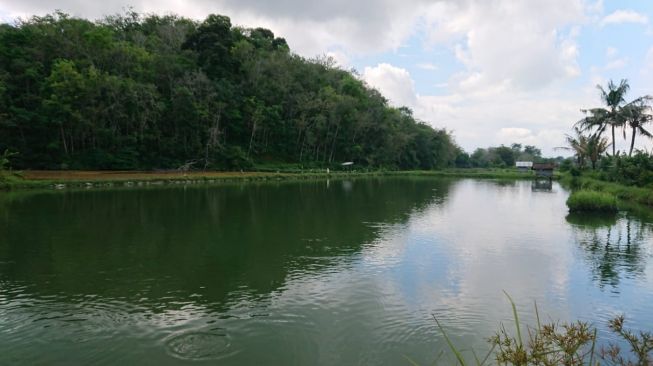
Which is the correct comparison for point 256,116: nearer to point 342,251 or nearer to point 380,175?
point 380,175

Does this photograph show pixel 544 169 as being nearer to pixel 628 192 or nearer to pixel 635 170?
pixel 635 170

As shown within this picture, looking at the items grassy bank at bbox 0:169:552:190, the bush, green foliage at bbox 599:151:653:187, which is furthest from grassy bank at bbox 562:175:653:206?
grassy bank at bbox 0:169:552:190

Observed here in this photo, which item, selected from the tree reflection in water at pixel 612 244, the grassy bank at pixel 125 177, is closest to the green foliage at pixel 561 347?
the tree reflection in water at pixel 612 244

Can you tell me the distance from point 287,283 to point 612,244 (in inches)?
473

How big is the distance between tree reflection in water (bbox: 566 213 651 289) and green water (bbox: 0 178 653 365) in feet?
0.26

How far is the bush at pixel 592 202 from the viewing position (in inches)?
849

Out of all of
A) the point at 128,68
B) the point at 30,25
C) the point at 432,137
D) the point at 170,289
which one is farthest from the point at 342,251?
the point at 432,137

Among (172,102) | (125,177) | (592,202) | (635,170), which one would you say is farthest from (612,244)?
(172,102)

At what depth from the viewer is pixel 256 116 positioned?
53.2m

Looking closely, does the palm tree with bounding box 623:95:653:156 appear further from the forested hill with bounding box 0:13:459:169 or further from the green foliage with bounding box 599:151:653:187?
the forested hill with bounding box 0:13:459:169

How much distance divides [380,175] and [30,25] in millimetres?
47208

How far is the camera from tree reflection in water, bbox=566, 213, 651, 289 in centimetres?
1108

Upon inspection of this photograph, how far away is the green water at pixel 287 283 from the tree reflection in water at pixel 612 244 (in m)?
0.08

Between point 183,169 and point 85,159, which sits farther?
point 183,169
